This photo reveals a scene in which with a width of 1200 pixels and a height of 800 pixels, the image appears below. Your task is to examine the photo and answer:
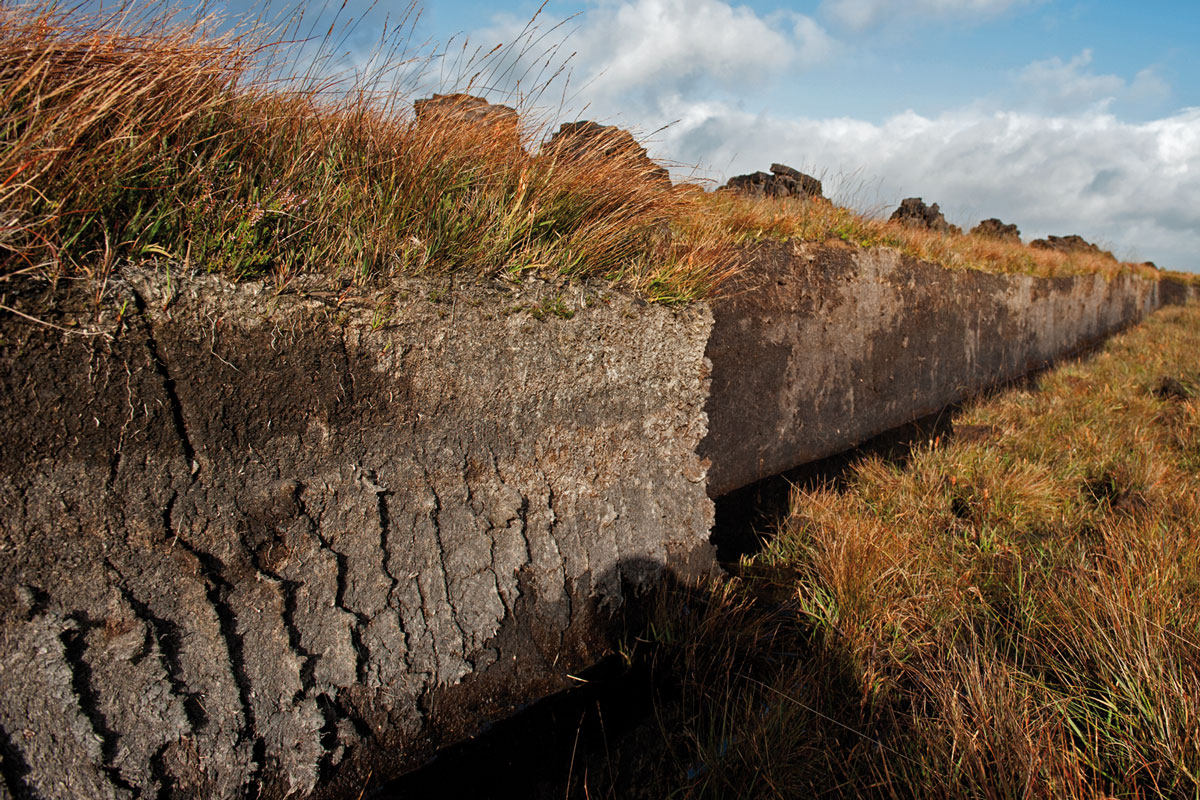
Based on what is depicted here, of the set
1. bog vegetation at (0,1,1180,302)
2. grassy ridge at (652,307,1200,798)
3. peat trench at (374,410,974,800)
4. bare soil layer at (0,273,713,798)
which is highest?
bog vegetation at (0,1,1180,302)

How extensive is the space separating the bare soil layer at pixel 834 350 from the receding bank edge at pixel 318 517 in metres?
0.66

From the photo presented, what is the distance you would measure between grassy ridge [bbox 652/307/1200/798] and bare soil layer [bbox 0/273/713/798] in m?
0.59

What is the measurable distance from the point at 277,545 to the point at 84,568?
403mm

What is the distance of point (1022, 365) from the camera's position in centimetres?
805

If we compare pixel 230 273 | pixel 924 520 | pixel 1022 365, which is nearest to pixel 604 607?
pixel 230 273

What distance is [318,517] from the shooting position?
5.98ft

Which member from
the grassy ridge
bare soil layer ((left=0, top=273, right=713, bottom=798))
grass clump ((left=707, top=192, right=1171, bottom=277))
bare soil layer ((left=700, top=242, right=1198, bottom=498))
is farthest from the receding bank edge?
grass clump ((left=707, top=192, right=1171, bottom=277))

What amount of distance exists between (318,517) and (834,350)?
339cm

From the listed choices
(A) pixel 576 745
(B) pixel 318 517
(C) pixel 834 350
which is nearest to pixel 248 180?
(B) pixel 318 517

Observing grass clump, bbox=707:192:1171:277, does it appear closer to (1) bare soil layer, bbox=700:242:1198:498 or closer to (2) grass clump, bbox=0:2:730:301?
(1) bare soil layer, bbox=700:242:1198:498

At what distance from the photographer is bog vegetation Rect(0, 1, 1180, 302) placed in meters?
1.51

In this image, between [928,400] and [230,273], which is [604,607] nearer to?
[230,273]

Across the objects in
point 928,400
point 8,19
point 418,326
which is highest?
point 8,19

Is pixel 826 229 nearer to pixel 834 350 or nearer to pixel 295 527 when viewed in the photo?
pixel 834 350
